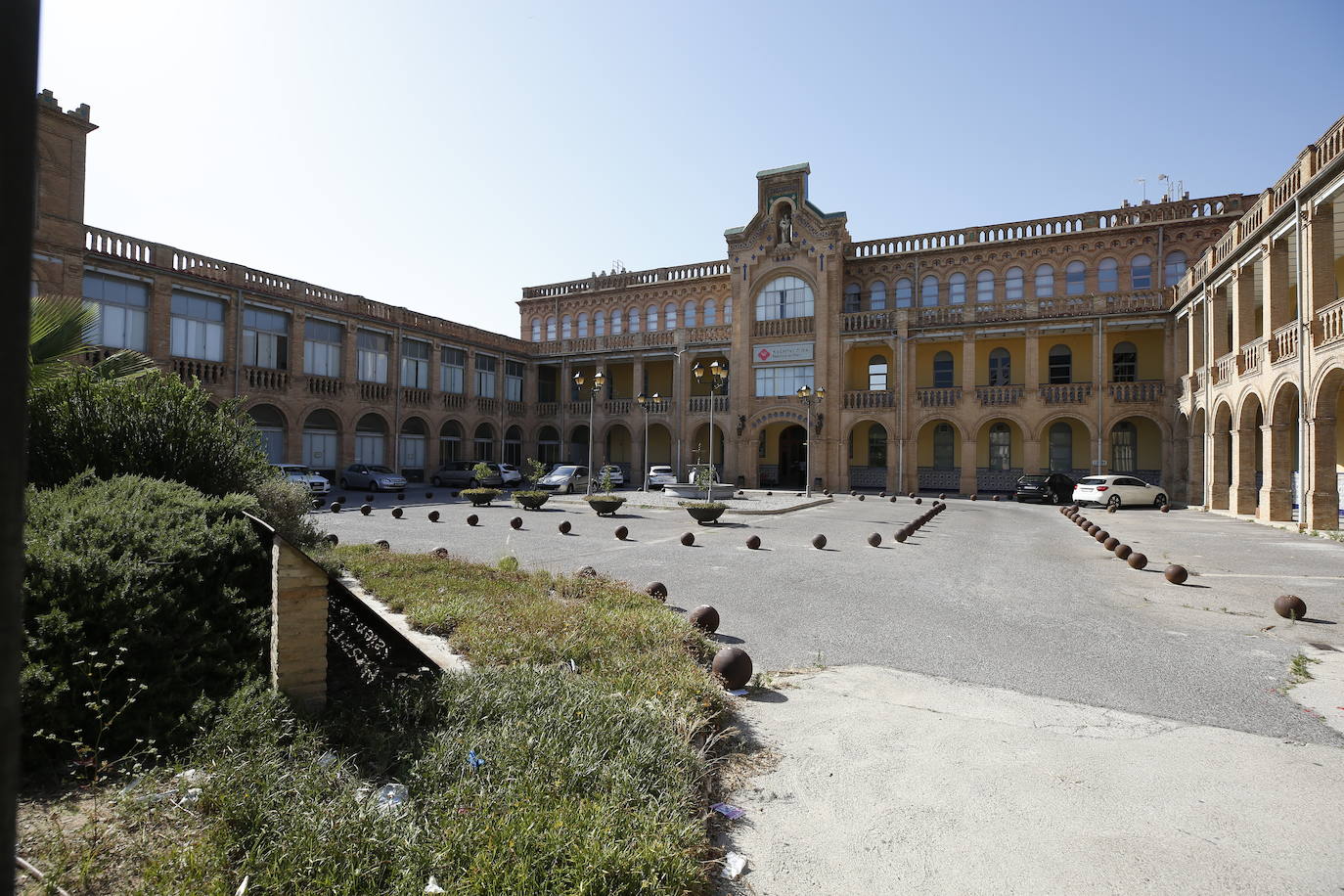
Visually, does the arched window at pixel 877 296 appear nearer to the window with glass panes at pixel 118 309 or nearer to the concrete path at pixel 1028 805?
the window with glass panes at pixel 118 309

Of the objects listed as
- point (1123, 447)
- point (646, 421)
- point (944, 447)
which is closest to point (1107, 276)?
point (1123, 447)

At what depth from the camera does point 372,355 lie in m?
33.9

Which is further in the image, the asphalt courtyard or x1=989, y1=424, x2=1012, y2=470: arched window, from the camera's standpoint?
x1=989, y1=424, x2=1012, y2=470: arched window

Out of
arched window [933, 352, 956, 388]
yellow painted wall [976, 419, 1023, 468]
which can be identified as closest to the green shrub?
yellow painted wall [976, 419, 1023, 468]

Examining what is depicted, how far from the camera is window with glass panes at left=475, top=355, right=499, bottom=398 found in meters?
40.6

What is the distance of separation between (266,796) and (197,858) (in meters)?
0.39

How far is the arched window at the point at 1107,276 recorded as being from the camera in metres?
32.8

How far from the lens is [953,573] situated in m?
10.7

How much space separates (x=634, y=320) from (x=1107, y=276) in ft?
86.7

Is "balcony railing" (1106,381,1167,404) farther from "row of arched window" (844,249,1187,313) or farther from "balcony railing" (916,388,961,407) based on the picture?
"balcony railing" (916,388,961,407)

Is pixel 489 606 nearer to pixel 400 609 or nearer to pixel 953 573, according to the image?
pixel 400 609

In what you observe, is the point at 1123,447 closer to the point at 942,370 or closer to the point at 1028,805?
the point at 942,370

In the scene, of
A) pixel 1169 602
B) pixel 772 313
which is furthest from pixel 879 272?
pixel 1169 602

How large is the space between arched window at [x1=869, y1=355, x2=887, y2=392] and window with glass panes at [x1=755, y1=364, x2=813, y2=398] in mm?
3452
